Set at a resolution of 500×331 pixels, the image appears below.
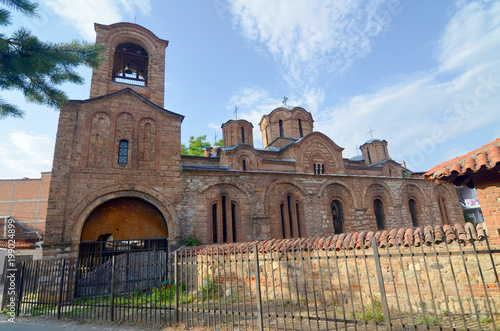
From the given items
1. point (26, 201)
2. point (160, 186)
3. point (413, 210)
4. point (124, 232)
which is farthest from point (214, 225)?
point (26, 201)

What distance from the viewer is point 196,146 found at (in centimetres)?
2470

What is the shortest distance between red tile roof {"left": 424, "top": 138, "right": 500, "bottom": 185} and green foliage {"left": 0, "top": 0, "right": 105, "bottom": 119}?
7.34m

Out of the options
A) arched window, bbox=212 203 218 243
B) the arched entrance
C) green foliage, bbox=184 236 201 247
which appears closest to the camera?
the arched entrance

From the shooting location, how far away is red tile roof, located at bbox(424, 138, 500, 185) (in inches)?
168

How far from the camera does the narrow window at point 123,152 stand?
10953mm

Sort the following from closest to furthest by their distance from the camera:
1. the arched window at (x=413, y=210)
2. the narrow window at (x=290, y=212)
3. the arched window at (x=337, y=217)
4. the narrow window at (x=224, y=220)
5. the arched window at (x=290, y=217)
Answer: the narrow window at (x=224, y=220), the arched window at (x=290, y=217), the narrow window at (x=290, y=212), the arched window at (x=337, y=217), the arched window at (x=413, y=210)

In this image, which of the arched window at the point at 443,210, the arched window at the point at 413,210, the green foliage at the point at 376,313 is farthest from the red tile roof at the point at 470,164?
the arched window at the point at 443,210

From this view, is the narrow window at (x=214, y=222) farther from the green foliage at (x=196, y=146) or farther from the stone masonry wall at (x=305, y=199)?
the green foliage at (x=196, y=146)

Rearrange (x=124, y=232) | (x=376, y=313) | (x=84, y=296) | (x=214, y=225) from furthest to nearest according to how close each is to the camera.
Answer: (x=214, y=225)
(x=124, y=232)
(x=84, y=296)
(x=376, y=313)

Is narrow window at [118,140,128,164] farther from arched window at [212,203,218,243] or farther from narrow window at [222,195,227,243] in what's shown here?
narrow window at [222,195,227,243]

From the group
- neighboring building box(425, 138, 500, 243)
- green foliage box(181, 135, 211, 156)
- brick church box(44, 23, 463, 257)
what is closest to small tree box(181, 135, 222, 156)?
green foliage box(181, 135, 211, 156)

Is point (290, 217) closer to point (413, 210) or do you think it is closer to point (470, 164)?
point (413, 210)

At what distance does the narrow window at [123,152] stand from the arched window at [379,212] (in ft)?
43.4

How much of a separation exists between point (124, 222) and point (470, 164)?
10.7m
